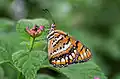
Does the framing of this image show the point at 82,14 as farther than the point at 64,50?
Yes

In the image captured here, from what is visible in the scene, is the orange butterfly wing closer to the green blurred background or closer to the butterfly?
the butterfly

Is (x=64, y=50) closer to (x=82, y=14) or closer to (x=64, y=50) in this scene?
(x=64, y=50)

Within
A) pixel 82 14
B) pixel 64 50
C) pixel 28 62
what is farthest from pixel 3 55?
pixel 82 14

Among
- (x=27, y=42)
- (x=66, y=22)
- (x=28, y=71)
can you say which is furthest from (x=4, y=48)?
(x=66, y=22)

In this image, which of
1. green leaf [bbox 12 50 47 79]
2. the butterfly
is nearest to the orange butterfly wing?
the butterfly

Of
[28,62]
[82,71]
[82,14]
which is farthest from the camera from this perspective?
[82,14]

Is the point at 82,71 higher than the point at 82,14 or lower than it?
lower
